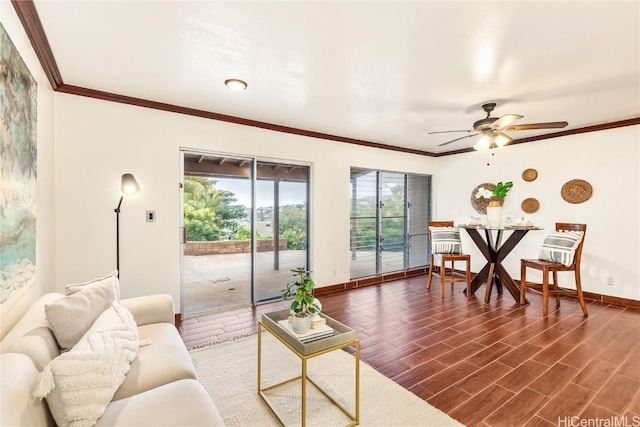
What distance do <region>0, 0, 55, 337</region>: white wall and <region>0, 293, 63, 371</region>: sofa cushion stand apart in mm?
73

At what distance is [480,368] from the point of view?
247 cm

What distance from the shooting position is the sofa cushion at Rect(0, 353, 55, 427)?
97cm

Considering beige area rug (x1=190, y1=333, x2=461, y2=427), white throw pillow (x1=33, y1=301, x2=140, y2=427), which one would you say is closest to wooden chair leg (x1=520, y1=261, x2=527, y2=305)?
beige area rug (x1=190, y1=333, x2=461, y2=427)

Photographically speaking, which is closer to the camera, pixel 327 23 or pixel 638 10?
pixel 638 10

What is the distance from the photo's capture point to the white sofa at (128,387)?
1.06 metres

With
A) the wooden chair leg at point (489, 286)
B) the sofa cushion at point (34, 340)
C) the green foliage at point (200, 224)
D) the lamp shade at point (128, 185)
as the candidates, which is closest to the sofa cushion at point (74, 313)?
the sofa cushion at point (34, 340)

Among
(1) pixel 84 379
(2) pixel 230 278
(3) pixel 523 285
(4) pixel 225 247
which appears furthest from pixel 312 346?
(3) pixel 523 285

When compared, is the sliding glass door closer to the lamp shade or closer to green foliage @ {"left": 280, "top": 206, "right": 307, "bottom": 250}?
green foliage @ {"left": 280, "top": 206, "right": 307, "bottom": 250}

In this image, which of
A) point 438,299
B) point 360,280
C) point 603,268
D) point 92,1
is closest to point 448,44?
point 92,1

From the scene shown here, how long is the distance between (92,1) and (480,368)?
365 centimetres

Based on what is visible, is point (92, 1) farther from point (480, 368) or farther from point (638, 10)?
point (480, 368)

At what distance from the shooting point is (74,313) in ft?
5.25

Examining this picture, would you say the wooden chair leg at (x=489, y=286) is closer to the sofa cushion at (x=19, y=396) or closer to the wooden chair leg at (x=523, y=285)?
the wooden chair leg at (x=523, y=285)

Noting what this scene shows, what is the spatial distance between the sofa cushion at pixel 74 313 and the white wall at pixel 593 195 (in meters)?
5.58
